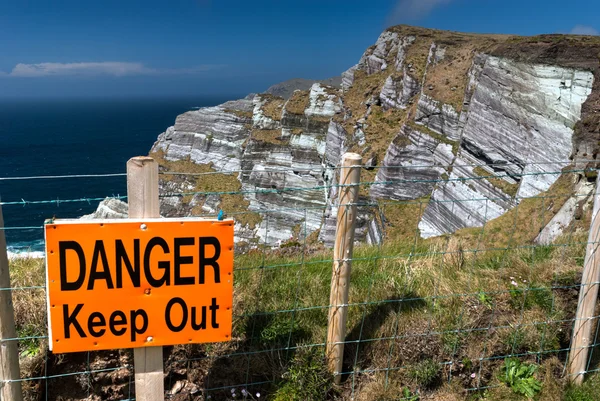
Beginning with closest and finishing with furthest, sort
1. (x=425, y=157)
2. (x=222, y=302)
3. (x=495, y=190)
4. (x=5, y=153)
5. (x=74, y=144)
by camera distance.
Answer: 1. (x=222, y=302)
2. (x=495, y=190)
3. (x=425, y=157)
4. (x=5, y=153)
5. (x=74, y=144)

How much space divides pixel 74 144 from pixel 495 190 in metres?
135

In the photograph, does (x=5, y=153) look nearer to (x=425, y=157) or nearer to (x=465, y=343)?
(x=425, y=157)

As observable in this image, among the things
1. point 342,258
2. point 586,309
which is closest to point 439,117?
point 586,309

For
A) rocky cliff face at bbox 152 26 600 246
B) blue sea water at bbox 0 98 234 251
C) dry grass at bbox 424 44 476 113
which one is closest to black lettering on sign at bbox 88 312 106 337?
rocky cliff face at bbox 152 26 600 246

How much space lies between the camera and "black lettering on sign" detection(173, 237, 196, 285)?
350cm

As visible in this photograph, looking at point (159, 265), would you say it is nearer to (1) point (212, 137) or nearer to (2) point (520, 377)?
(2) point (520, 377)

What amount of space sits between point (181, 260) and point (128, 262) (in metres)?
0.39

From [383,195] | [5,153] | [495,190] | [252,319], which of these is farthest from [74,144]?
[252,319]

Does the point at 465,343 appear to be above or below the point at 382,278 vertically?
below

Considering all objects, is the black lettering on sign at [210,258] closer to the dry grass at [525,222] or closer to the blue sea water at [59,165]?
the dry grass at [525,222]

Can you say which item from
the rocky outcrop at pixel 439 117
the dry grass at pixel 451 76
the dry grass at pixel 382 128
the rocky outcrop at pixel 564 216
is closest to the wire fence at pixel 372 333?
the rocky outcrop at pixel 564 216

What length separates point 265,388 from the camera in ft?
15.1

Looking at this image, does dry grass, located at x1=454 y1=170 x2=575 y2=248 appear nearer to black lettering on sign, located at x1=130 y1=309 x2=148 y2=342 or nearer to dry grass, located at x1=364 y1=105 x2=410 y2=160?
black lettering on sign, located at x1=130 y1=309 x2=148 y2=342

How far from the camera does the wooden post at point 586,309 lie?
499 cm
